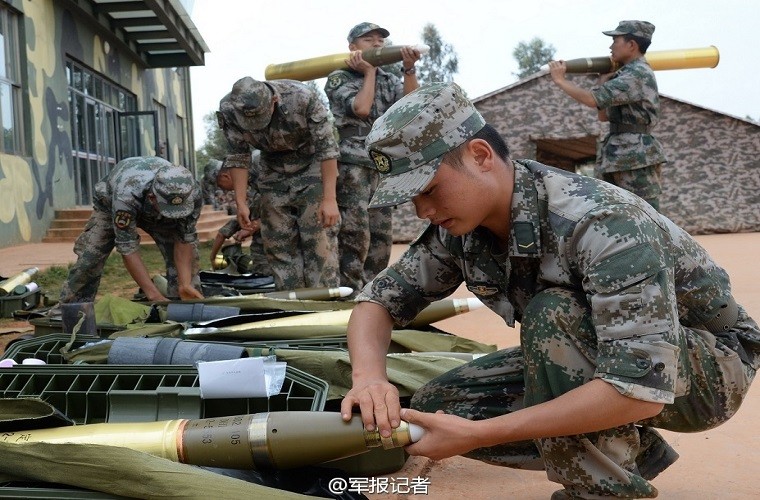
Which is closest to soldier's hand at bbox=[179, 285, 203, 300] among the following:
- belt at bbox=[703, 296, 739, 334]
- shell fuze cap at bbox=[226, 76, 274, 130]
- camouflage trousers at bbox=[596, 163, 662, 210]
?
shell fuze cap at bbox=[226, 76, 274, 130]

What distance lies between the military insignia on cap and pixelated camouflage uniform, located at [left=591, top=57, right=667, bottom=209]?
503cm

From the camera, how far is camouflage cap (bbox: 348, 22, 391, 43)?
6434 millimetres

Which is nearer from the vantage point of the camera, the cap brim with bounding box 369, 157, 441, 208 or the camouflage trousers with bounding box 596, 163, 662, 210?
the cap brim with bounding box 369, 157, 441, 208

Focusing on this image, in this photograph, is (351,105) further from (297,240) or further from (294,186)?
(297,240)

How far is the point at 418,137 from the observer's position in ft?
6.54

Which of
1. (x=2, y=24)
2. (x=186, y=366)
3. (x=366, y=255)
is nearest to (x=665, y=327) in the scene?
(x=186, y=366)

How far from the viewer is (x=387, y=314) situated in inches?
96.0

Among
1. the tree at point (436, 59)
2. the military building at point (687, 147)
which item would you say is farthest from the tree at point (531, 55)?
the military building at point (687, 147)

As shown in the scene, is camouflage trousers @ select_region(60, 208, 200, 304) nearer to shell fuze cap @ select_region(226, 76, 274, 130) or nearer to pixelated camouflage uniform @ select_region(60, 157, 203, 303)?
pixelated camouflage uniform @ select_region(60, 157, 203, 303)

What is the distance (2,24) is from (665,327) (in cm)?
1233

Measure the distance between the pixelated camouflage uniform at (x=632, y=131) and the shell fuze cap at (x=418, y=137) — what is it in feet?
16.4

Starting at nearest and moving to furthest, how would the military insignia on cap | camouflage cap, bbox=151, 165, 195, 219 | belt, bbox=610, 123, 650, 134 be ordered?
the military insignia on cap
camouflage cap, bbox=151, 165, 195, 219
belt, bbox=610, 123, 650, 134

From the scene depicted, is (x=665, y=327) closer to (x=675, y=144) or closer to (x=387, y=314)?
(x=387, y=314)

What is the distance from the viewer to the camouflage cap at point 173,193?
4.93 m
